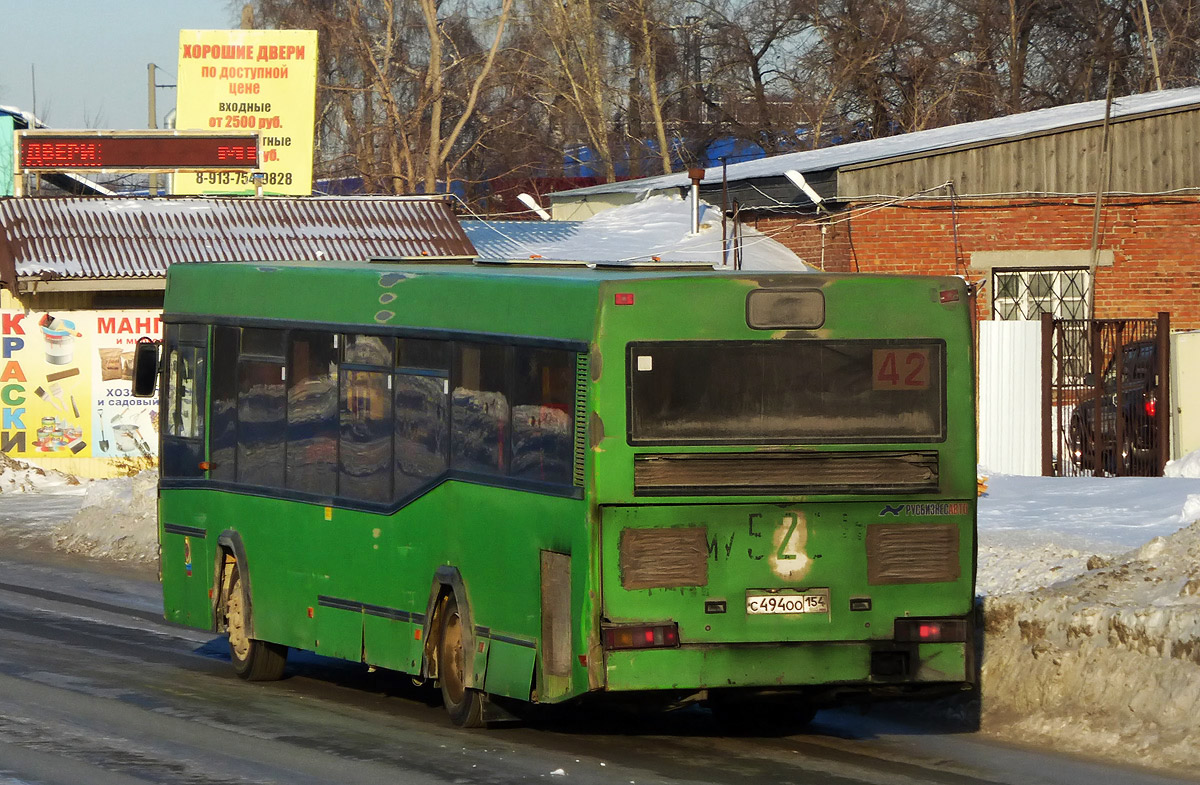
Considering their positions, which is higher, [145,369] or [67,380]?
[67,380]

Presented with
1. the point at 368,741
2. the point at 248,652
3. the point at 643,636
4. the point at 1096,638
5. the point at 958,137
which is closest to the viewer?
the point at 643,636

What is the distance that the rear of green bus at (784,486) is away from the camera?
946cm

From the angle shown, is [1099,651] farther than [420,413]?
No

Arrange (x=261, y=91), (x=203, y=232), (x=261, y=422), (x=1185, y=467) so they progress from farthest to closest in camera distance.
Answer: (x=261, y=91), (x=203, y=232), (x=1185, y=467), (x=261, y=422)

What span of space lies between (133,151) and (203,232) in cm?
340

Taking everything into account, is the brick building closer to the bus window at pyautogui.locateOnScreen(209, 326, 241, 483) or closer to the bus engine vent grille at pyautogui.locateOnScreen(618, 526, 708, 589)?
the bus window at pyautogui.locateOnScreen(209, 326, 241, 483)

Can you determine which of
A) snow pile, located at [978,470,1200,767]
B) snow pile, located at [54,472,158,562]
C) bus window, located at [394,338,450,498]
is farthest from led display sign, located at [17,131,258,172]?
bus window, located at [394,338,450,498]

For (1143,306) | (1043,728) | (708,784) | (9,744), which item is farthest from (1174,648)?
(1143,306)

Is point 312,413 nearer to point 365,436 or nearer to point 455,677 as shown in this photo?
point 365,436

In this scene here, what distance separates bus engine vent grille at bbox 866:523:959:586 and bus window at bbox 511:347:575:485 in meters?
1.58

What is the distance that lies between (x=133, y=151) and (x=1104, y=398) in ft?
57.8

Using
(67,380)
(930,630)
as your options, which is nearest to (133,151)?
(67,380)

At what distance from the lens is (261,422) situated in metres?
12.8

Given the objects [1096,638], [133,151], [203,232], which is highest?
[133,151]
